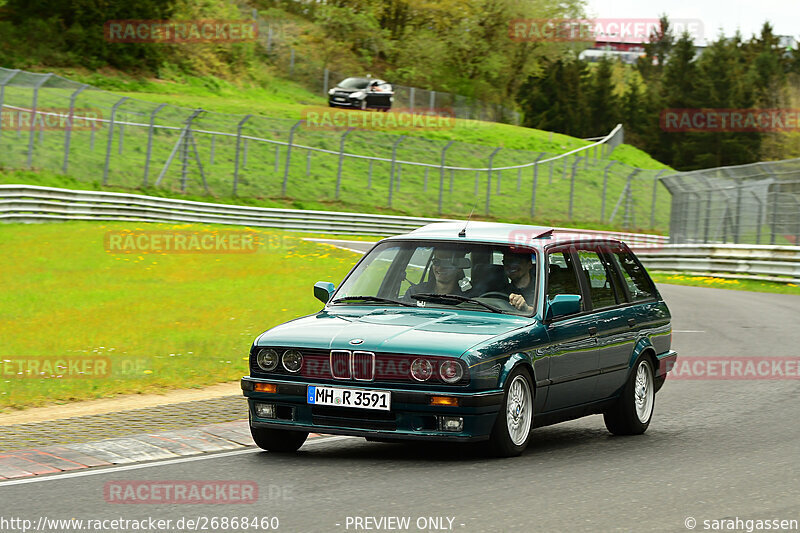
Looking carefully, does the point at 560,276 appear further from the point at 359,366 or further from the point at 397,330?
the point at 359,366

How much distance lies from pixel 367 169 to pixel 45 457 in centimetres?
→ 4335

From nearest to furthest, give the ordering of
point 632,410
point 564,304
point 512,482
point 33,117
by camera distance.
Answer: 1. point 512,482
2. point 564,304
3. point 632,410
4. point 33,117

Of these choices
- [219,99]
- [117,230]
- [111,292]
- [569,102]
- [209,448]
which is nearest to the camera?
[209,448]

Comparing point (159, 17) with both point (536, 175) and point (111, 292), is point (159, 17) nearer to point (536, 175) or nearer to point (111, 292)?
point (536, 175)

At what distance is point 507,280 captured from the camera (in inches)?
344

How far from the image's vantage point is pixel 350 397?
302 inches

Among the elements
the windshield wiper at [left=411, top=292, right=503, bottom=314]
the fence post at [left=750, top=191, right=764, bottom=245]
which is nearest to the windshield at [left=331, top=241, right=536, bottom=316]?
the windshield wiper at [left=411, top=292, right=503, bottom=314]

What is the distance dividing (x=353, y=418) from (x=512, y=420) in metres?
1.07

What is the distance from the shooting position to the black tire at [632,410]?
941cm

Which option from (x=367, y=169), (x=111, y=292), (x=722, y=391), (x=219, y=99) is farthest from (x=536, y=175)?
(x=722, y=391)

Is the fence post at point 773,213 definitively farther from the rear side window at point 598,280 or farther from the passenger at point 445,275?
the passenger at point 445,275

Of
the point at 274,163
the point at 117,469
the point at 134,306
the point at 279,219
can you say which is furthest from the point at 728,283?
the point at 117,469

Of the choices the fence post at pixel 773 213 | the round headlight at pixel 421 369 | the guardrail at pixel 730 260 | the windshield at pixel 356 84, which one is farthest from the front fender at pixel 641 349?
the windshield at pixel 356 84

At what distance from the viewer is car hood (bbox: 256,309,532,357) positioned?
7609 millimetres
